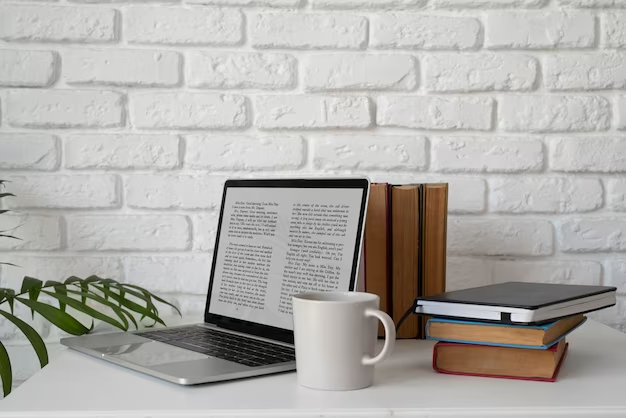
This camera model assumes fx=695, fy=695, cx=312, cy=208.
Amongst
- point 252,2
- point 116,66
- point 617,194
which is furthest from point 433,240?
point 116,66

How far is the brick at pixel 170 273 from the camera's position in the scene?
1.36 meters

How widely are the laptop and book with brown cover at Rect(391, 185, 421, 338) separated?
15 cm

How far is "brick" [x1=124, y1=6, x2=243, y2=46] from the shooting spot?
1.34m

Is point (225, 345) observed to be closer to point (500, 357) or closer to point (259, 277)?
point (259, 277)

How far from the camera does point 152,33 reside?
1347 mm

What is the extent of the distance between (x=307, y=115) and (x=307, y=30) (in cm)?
16

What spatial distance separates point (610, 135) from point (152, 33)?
3.00ft

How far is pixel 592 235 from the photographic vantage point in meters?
1.36

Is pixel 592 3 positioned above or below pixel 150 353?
above

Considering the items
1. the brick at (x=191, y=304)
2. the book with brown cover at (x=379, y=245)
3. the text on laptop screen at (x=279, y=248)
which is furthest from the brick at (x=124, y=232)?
the book with brown cover at (x=379, y=245)

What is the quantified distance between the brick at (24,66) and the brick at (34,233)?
0.26 meters

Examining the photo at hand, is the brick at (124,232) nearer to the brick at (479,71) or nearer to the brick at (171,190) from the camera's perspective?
the brick at (171,190)

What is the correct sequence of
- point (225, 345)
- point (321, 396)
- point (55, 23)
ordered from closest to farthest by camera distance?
point (321, 396) → point (225, 345) → point (55, 23)

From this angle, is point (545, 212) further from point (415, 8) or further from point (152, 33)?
point (152, 33)
